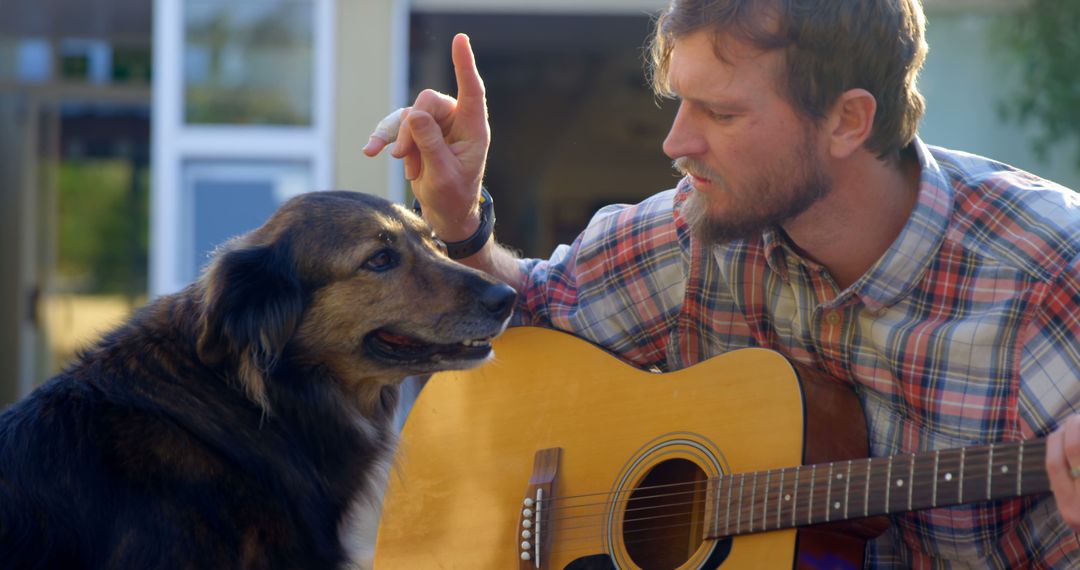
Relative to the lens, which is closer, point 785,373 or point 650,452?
point 785,373

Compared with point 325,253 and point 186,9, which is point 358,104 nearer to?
point 186,9

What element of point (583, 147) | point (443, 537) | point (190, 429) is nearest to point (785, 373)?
point (443, 537)

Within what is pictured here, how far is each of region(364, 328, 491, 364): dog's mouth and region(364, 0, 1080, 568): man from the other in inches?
15.2

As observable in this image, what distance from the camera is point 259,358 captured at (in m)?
2.14

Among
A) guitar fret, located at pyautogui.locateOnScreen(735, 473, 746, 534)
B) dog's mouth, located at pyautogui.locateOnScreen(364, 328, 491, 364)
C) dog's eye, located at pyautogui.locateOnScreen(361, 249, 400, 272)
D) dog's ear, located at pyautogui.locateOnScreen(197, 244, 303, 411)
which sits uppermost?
dog's eye, located at pyautogui.locateOnScreen(361, 249, 400, 272)

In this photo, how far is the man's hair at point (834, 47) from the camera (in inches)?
86.0

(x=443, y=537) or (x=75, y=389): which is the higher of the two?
(x=75, y=389)

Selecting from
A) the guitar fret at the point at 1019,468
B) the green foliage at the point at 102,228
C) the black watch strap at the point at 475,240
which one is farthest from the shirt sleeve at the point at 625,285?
the green foliage at the point at 102,228

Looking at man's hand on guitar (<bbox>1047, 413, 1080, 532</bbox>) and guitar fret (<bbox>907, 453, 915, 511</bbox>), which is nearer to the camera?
man's hand on guitar (<bbox>1047, 413, 1080, 532</bbox>)

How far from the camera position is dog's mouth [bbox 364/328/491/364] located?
2344mm

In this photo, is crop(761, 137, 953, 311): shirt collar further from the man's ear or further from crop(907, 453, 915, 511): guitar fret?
crop(907, 453, 915, 511): guitar fret

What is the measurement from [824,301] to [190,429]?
1.29m

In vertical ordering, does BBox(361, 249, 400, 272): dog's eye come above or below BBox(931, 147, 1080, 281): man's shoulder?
below

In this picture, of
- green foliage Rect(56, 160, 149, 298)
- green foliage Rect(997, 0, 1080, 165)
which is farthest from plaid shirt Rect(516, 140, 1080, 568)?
green foliage Rect(56, 160, 149, 298)
